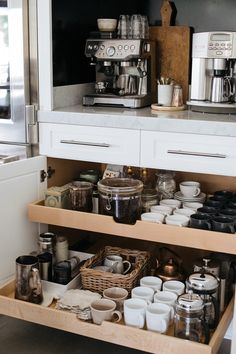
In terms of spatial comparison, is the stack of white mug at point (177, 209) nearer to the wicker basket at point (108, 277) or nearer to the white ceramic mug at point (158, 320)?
the wicker basket at point (108, 277)

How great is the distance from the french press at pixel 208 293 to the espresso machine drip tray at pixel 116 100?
835 millimetres

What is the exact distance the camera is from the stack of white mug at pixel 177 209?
194 cm

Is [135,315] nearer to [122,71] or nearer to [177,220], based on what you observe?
[177,220]

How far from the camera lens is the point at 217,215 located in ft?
6.32

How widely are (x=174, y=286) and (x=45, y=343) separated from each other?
0.62 metres

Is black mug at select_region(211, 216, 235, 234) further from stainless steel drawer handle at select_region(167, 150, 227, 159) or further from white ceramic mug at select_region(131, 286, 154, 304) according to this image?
white ceramic mug at select_region(131, 286, 154, 304)

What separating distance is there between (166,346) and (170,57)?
1.36 meters

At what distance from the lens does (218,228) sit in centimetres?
185

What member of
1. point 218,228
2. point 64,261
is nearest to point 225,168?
point 218,228

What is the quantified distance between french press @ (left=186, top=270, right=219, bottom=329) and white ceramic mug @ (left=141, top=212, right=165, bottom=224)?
0.26m

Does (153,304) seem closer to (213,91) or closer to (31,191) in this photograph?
(31,191)

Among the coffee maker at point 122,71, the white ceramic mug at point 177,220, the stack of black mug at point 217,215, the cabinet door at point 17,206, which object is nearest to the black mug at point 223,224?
the stack of black mug at point 217,215

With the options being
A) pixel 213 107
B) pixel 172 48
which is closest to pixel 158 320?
pixel 213 107

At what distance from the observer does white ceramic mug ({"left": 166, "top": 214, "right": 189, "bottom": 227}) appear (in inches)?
75.5
